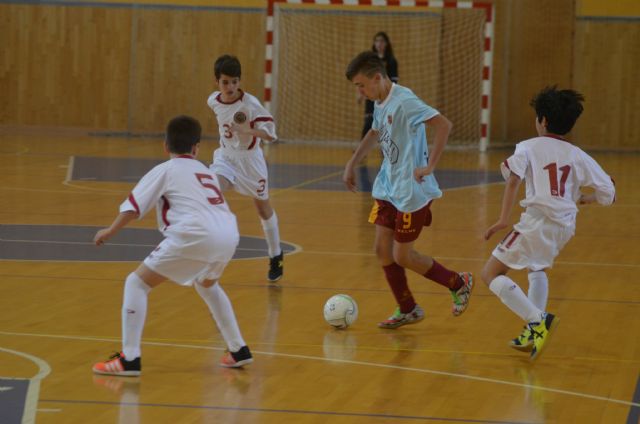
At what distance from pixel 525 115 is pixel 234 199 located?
1083 centimetres

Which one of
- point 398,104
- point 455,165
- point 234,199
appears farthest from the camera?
point 455,165

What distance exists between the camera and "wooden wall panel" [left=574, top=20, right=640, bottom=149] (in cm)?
2208

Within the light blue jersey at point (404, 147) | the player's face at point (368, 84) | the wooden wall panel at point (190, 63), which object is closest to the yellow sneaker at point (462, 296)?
the light blue jersey at point (404, 147)

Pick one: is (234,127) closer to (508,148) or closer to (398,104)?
(398,104)

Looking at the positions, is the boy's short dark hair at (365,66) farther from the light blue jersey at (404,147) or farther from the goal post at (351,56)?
the goal post at (351,56)

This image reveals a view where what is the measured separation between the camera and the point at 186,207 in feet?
17.6

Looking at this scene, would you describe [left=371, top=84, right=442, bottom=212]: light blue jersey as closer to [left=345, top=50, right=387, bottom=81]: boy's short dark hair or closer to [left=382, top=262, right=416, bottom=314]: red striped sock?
[left=345, top=50, right=387, bottom=81]: boy's short dark hair

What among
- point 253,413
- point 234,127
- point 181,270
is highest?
point 234,127

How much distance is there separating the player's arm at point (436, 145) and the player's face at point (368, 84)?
0.34m

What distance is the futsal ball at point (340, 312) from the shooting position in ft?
22.0

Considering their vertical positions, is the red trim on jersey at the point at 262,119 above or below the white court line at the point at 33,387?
above

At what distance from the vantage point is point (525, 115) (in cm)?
2284

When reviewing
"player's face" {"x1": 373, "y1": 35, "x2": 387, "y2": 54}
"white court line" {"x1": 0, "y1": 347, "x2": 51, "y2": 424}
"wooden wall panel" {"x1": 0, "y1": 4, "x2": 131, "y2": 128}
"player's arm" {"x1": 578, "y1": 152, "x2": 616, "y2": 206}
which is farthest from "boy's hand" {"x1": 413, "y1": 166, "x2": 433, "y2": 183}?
"wooden wall panel" {"x1": 0, "y1": 4, "x2": 131, "y2": 128}

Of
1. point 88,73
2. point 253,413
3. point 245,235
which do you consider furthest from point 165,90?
point 253,413
